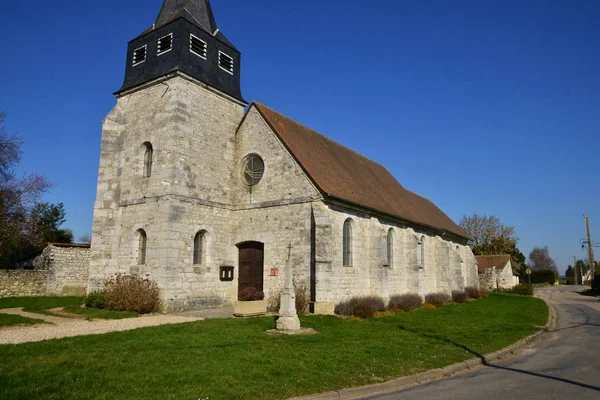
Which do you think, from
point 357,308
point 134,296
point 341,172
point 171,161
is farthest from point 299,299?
point 341,172

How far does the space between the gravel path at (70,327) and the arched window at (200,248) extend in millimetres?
3270

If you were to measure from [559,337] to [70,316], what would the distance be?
16.2 m

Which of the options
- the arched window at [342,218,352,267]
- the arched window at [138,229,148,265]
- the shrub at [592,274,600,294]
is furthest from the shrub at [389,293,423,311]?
the shrub at [592,274,600,294]

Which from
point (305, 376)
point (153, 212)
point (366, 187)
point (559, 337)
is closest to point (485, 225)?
point (366, 187)

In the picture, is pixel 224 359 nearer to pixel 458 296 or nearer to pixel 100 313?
pixel 100 313

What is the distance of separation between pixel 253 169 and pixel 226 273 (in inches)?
183

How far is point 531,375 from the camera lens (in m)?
8.50

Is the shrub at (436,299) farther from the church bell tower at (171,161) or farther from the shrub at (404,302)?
the church bell tower at (171,161)

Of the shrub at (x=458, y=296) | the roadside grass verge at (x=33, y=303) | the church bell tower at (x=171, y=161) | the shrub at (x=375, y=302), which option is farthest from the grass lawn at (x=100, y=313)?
the shrub at (x=458, y=296)

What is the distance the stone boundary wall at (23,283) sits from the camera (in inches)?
816

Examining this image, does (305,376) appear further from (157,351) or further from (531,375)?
(531,375)

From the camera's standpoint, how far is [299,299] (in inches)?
605

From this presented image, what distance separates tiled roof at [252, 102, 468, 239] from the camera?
692 inches

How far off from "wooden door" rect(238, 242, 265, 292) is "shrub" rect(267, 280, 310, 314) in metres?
1.07
